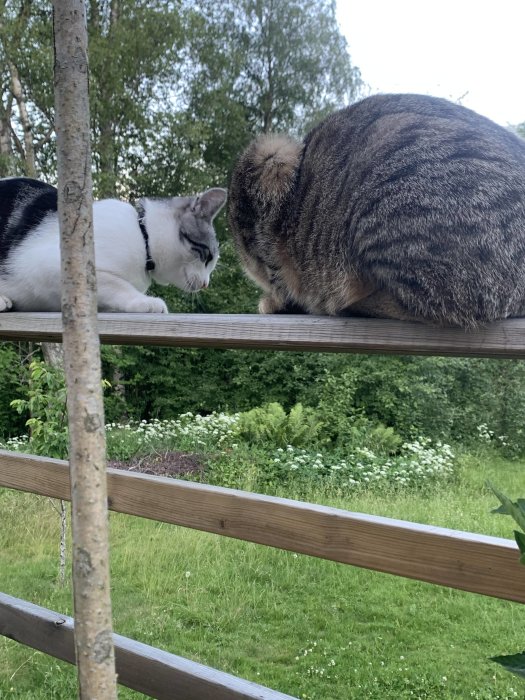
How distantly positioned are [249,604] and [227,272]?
5.26m

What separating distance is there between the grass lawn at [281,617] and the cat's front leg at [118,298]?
1506mm

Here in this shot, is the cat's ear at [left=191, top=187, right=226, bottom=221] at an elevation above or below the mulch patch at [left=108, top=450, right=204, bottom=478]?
above

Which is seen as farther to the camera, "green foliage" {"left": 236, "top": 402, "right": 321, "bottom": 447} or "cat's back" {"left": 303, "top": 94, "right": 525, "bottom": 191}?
"green foliage" {"left": 236, "top": 402, "right": 321, "bottom": 447}

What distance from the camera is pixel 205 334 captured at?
1230mm

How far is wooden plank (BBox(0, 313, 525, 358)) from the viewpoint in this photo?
1.07m

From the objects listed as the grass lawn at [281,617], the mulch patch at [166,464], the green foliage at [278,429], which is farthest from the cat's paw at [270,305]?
the green foliage at [278,429]

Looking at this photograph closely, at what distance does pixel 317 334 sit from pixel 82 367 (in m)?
0.50

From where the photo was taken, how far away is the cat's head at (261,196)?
1583mm

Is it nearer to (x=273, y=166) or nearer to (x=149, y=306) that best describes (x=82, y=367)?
(x=149, y=306)

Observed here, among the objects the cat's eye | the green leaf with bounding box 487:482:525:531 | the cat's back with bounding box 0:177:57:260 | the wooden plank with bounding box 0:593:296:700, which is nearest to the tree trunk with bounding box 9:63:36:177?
the cat's back with bounding box 0:177:57:260

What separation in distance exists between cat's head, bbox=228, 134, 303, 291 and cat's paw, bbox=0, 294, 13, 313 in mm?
656

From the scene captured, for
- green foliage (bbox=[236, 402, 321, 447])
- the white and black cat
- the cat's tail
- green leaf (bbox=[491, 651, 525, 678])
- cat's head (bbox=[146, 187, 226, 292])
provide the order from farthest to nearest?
green foliage (bbox=[236, 402, 321, 447]) < cat's head (bbox=[146, 187, 226, 292]) < the white and black cat < the cat's tail < green leaf (bbox=[491, 651, 525, 678])

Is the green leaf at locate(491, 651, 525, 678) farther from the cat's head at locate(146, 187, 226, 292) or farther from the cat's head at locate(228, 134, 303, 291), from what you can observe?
the cat's head at locate(146, 187, 226, 292)

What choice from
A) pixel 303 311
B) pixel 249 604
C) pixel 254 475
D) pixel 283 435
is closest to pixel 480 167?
pixel 303 311
